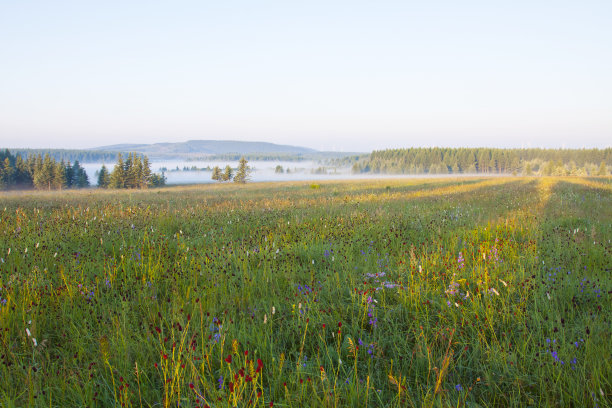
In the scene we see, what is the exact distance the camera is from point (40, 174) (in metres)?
63.0

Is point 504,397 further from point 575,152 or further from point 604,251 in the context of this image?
point 575,152

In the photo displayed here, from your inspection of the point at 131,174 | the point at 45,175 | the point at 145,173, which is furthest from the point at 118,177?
the point at 45,175

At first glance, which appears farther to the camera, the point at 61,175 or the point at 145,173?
the point at 145,173

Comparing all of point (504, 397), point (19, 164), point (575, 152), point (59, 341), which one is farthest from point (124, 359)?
point (575, 152)

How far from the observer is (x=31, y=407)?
1871 mm

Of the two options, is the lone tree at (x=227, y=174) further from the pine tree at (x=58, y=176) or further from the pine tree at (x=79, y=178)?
the pine tree at (x=58, y=176)

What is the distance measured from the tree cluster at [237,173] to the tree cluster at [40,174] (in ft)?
108

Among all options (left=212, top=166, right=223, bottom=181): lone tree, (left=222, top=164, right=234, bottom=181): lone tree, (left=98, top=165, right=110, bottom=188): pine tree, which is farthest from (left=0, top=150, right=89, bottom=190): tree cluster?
(left=212, top=166, right=223, bottom=181): lone tree

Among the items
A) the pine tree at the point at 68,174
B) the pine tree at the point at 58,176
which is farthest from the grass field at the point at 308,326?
the pine tree at the point at 68,174

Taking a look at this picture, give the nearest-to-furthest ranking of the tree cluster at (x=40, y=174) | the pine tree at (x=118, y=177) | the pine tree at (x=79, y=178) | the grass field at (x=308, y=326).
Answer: the grass field at (x=308, y=326)
the pine tree at (x=118, y=177)
the tree cluster at (x=40, y=174)
the pine tree at (x=79, y=178)

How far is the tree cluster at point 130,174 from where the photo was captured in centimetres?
6112

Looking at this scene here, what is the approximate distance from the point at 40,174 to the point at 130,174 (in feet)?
60.7

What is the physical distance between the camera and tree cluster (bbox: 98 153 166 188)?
61125 millimetres

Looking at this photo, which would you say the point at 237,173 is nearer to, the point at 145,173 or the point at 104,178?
the point at 145,173
